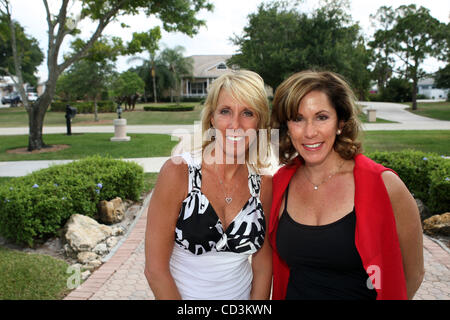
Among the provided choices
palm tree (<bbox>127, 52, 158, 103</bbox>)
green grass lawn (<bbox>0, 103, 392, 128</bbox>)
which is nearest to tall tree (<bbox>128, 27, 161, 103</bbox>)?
green grass lawn (<bbox>0, 103, 392, 128</bbox>)

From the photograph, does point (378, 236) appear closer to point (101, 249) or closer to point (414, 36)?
point (101, 249)

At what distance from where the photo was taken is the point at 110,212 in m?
5.77

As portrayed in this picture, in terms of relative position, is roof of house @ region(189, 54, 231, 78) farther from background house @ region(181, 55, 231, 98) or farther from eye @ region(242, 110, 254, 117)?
eye @ region(242, 110, 254, 117)

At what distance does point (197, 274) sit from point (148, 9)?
1342 cm

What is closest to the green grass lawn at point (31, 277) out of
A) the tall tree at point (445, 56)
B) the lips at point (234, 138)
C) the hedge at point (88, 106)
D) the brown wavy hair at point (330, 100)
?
the lips at point (234, 138)

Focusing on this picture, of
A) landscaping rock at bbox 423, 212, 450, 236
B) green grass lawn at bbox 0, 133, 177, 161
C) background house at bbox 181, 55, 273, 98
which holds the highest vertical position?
background house at bbox 181, 55, 273, 98

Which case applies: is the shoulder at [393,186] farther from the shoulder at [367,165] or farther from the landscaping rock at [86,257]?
the landscaping rock at [86,257]

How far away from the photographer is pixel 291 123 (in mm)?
2088

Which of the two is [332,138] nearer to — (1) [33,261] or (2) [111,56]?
(1) [33,261]

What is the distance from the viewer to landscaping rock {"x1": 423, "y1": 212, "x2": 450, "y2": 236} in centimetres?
508

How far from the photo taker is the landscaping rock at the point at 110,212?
5.77 metres

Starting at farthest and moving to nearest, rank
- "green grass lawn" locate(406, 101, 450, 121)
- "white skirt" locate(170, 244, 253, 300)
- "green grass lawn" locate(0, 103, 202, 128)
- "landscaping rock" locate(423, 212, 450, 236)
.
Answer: "green grass lawn" locate(406, 101, 450, 121), "green grass lawn" locate(0, 103, 202, 128), "landscaping rock" locate(423, 212, 450, 236), "white skirt" locate(170, 244, 253, 300)

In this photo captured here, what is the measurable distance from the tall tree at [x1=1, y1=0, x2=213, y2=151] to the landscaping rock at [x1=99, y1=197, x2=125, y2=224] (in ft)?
29.1

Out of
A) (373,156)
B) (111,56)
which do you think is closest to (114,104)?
(111,56)
